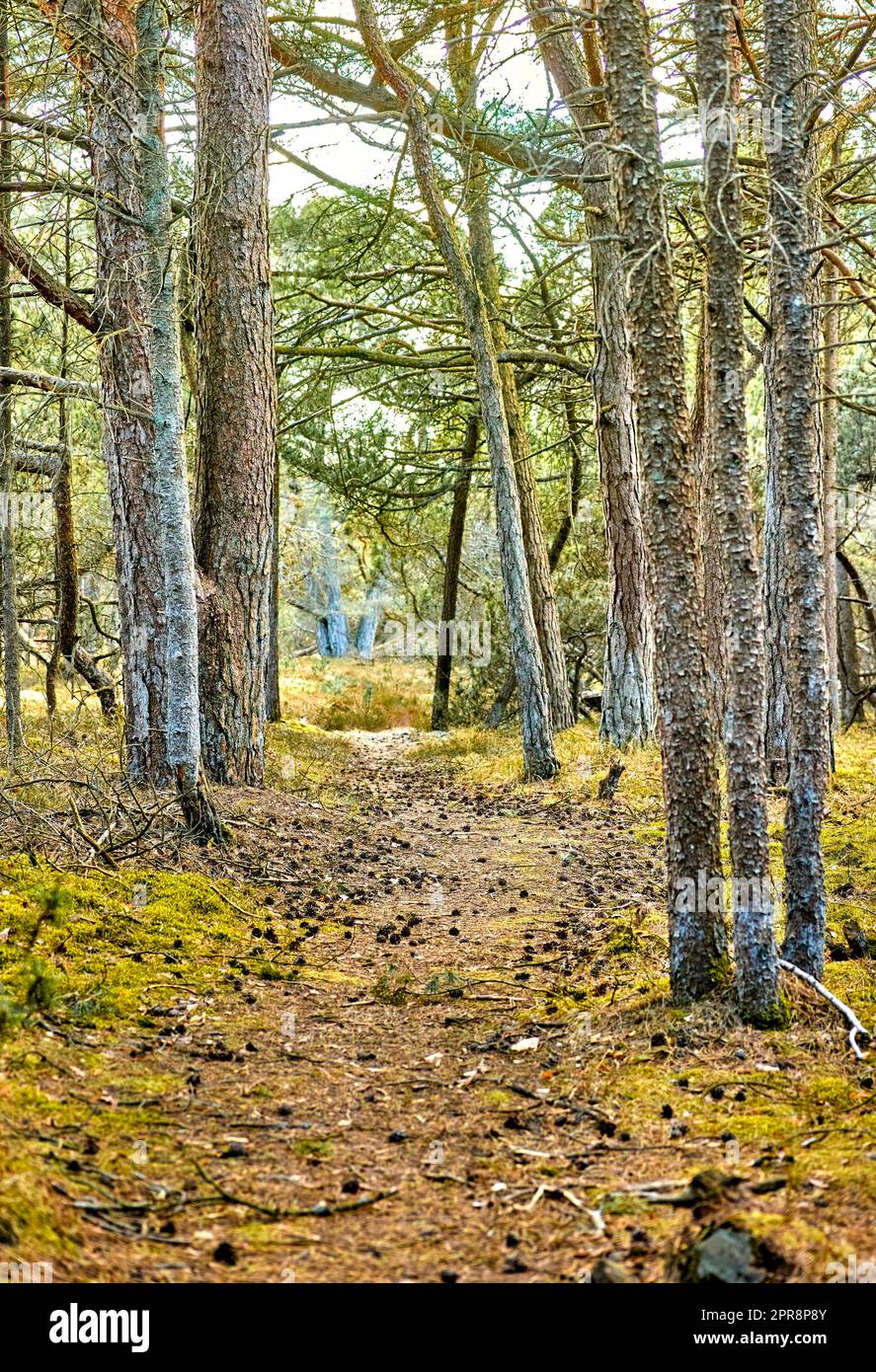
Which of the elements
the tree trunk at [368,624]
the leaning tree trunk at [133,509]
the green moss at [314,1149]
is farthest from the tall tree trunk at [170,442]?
the tree trunk at [368,624]

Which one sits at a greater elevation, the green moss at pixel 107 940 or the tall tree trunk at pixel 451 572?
the tall tree trunk at pixel 451 572

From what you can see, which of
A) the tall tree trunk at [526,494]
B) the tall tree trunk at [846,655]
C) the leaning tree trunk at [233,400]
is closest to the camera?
the leaning tree trunk at [233,400]

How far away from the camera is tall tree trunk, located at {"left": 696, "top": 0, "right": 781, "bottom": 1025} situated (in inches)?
171

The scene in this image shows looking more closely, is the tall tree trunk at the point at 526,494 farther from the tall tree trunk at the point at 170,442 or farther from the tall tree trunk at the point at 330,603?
the tall tree trunk at the point at 330,603

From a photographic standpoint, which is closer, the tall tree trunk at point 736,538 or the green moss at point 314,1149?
the green moss at point 314,1149

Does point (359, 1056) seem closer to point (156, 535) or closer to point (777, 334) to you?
point (777, 334)

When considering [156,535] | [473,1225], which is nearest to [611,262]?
[156,535]

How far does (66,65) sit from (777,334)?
15.5ft

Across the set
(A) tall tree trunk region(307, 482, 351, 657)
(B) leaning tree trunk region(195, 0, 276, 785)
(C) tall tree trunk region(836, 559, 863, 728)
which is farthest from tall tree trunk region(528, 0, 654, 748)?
(A) tall tree trunk region(307, 482, 351, 657)

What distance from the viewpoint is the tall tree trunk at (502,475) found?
12367 mm

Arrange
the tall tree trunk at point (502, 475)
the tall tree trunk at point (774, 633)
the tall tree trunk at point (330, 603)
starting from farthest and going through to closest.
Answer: the tall tree trunk at point (330, 603)
the tall tree trunk at point (502, 475)
the tall tree trunk at point (774, 633)

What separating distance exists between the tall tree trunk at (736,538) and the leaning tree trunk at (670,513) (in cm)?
18

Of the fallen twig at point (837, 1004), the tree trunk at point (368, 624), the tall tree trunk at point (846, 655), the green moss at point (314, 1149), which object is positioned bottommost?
the green moss at point (314, 1149)

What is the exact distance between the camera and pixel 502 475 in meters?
12.4
